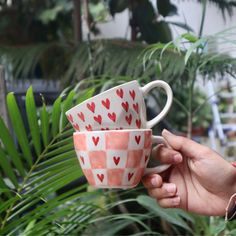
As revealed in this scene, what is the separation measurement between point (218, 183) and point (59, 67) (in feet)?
3.54

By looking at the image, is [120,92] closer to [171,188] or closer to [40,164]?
[171,188]

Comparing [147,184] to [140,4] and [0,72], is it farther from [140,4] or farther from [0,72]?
[140,4]

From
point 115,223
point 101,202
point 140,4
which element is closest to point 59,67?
point 140,4

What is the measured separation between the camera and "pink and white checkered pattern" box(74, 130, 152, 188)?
576 mm

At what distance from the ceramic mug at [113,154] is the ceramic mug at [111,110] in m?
0.01

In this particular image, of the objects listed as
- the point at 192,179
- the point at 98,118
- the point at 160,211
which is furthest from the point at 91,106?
the point at 160,211

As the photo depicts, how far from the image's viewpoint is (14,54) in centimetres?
161

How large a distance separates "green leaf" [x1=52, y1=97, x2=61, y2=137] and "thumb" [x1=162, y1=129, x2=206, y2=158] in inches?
12.5

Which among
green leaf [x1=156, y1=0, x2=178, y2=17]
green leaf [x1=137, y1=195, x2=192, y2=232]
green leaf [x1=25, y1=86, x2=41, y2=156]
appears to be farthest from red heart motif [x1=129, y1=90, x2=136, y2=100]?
green leaf [x1=156, y1=0, x2=178, y2=17]

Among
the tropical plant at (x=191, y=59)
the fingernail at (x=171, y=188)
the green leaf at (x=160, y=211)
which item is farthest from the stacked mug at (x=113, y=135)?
the green leaf at (x=160, y=211)

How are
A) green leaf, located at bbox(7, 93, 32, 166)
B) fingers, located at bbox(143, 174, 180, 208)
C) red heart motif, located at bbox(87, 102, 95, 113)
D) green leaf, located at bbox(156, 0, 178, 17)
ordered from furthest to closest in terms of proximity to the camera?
green leaf, located at bbox(156, 0, 178, 17)
green leaf, located at bbox(7, 93, 32, 166)
fingers, located at bbox(143, 174, 180, 208)
red heart motif, located at bbox(87, 102, 95, 113)

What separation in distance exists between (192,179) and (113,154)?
25cm

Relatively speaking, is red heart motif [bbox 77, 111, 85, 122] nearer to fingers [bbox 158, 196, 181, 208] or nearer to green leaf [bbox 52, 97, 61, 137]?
fingers [bbox 158, 196, 181, 208]

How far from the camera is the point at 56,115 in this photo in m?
0.94
